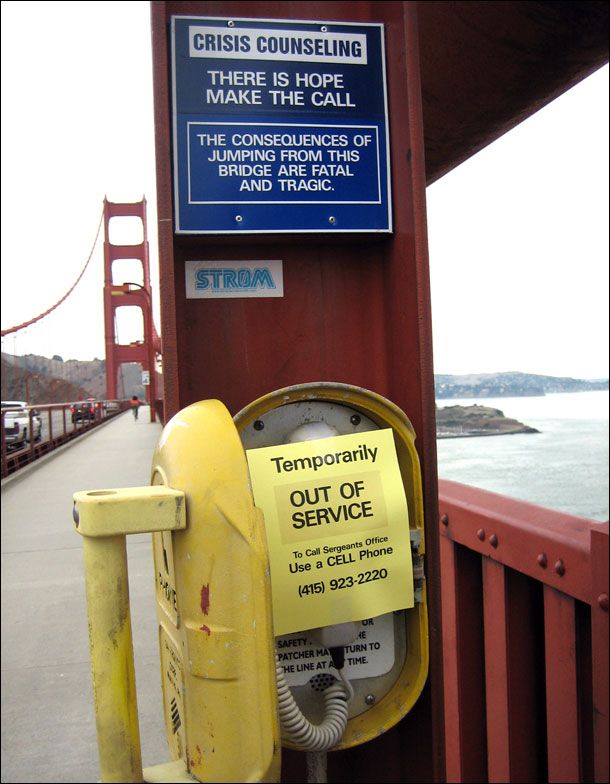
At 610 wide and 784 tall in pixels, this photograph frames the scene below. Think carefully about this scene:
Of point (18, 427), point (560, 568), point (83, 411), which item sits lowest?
point (83, 411)

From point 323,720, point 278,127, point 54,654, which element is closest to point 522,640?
point 323,720

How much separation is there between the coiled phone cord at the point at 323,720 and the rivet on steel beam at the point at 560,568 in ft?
1.69

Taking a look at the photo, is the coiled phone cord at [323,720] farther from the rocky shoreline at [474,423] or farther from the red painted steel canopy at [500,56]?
the red painted steel canopy at [500,56]

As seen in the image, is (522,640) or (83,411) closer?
(522,640)

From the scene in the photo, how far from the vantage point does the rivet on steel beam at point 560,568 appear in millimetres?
1538

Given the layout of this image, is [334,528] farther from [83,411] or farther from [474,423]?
[83,411]

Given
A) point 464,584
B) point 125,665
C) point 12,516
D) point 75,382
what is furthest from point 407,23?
point 75,382

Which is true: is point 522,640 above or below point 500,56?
below

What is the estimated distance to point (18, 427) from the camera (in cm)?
1301

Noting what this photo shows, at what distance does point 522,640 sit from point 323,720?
656mm

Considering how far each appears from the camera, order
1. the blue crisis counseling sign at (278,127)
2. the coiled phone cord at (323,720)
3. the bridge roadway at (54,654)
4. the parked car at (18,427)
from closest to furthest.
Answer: the coiled phone cord at (323,720) < the blue crisis counseling sign at (278,127) < the bridge roadway at (54,654) < the parked car at (18,427)

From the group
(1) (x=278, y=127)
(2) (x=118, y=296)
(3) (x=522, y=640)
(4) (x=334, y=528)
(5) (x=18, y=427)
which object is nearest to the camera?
(4) (x=334, y=528)

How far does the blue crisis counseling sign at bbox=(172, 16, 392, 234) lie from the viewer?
1440mm

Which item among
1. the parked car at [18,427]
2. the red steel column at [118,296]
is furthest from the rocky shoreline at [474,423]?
the red steel column at [118,296]
